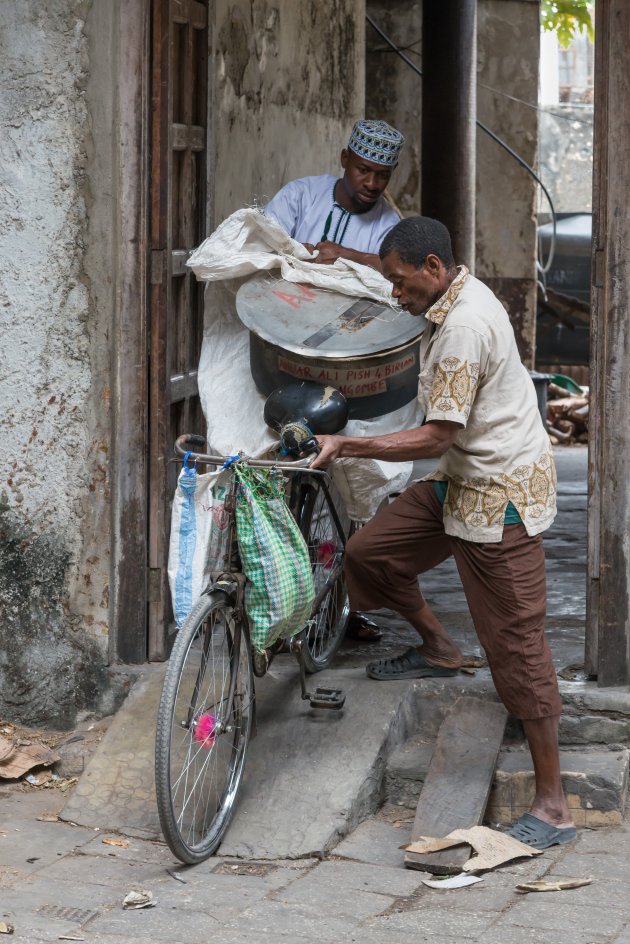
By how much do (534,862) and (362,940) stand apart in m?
0.74

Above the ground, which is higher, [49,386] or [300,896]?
[49,386]

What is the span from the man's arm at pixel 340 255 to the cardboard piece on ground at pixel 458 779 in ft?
5.23

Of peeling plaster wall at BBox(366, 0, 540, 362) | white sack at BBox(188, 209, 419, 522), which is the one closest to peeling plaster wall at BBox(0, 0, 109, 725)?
white sack at BBox(188, 209, 419, 522)

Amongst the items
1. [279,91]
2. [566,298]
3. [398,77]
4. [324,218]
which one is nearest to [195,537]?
[324,218]

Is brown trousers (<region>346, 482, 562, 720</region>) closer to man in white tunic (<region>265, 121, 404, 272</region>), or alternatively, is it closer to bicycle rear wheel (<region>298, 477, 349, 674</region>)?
bicycle rear wheel (<region>298, 477, 349, 674</region>)

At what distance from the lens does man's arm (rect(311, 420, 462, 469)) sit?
3.74 m

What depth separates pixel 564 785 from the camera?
13.8 feet

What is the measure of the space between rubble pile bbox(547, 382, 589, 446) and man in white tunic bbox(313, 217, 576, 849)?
7.78 meters

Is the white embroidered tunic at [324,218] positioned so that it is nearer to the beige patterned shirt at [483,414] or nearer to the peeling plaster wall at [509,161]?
the beige patterned shirt at [483,414]

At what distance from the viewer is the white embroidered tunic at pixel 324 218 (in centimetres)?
498

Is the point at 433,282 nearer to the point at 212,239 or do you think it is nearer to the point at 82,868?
the point at 212,239

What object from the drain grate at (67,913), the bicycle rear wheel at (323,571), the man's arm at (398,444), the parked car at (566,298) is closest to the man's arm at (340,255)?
the bicycle rear wheel at (323,571)

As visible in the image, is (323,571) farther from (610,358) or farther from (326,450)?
(610,358)

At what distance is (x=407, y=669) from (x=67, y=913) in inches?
62.5
